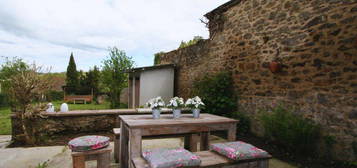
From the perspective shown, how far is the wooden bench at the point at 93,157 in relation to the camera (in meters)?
2.10

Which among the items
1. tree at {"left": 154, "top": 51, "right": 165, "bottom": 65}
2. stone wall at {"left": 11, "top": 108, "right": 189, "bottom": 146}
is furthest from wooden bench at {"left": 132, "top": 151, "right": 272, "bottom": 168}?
tree at {"left": 154, "top": 51, "right": 165, "bottom": 65}

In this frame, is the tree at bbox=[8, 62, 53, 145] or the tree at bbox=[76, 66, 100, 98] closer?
the tree at bbox=[8, 62, 53, 145]

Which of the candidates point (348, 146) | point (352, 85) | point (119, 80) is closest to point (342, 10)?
point (352, 85)

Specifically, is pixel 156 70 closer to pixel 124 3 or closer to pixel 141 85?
pixel 141 85

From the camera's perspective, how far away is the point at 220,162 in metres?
1.90

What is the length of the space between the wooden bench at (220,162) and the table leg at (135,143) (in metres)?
0.10

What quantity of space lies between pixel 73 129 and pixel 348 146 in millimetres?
6073

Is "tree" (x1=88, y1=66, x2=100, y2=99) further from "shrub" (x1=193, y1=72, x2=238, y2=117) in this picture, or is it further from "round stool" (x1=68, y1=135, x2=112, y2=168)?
"round stool" (x1=68, y1=135, x2=112, y2=168)

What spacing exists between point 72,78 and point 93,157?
19416 millimetres

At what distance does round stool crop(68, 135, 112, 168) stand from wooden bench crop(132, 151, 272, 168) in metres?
0.52

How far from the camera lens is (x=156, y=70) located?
8.01 meters

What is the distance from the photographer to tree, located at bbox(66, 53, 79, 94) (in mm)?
17531

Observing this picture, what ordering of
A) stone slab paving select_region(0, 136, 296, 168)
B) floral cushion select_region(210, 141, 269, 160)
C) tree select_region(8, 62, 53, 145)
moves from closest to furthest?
floral cushion select_region(210, 141, 269, 160) → stone slab paving select_region(0, 136, 296, 168) → tree select_region(8, 62, 53, 145)

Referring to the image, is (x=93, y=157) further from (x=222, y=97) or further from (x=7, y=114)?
(x=7, y=114)
